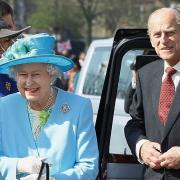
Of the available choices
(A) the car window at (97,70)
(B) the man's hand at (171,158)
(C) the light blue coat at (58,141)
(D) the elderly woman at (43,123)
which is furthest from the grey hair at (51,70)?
(A) the car window at (97,70)

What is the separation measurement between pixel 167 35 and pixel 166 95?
325 mm

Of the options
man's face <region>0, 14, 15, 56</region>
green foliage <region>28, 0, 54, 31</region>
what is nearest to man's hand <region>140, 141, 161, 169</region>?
man's face <region>0, 14, 15, 56</region>

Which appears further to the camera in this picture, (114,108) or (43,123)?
(114,108)

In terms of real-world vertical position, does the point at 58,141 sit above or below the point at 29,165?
above

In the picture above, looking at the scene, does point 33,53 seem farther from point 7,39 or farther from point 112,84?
point 7,39

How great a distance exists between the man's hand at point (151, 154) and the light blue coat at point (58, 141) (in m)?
0.28

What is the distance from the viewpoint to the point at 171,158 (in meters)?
3.20

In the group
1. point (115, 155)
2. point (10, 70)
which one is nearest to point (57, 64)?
point (10, 70)

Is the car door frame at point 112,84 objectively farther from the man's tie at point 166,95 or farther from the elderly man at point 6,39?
the elderly man at point 6,39

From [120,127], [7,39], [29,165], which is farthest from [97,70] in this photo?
[29,165]

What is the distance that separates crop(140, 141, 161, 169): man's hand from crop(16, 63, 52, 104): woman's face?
2.03 ft

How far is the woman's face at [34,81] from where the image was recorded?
3188 mm

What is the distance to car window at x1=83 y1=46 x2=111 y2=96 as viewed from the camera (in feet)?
23.0

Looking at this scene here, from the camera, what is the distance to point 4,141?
3.21 m
